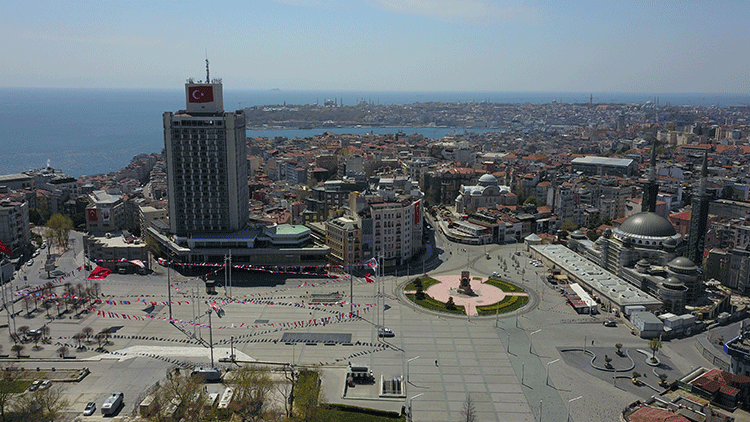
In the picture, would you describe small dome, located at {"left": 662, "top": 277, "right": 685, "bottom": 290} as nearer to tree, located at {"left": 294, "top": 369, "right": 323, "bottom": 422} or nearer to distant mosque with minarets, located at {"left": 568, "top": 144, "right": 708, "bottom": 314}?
distant mosque with minarets, located at {"left": 568, "top": 144, "right": 708, "bottom": 314}

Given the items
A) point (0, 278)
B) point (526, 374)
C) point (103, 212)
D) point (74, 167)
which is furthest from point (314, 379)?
point (74, 167)

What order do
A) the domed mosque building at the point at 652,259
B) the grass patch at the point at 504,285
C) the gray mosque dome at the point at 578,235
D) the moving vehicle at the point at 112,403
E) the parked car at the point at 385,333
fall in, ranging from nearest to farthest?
the moving vehicle at the point at 112,403
the parked car at the point at 385,333
the domed mosque building at the point at 652,259
the grass patch at the point at 504,285
the gray mosque dome at the point at 578,235

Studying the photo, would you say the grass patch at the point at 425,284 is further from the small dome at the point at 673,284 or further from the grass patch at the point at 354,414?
the grass patch at the point at 354,414

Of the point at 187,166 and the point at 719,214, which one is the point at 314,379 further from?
the point at 719,214

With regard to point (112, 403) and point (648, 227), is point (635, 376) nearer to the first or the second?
point (648, 227)

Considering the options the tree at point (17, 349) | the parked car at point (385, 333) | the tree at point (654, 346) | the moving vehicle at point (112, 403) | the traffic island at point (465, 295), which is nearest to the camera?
the moving vehicle at point (112, 403)

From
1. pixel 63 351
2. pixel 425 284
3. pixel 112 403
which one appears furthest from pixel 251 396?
pixel 425 284

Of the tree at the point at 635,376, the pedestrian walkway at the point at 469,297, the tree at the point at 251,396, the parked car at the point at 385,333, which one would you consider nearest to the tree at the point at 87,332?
the tree at the point at 251,396
